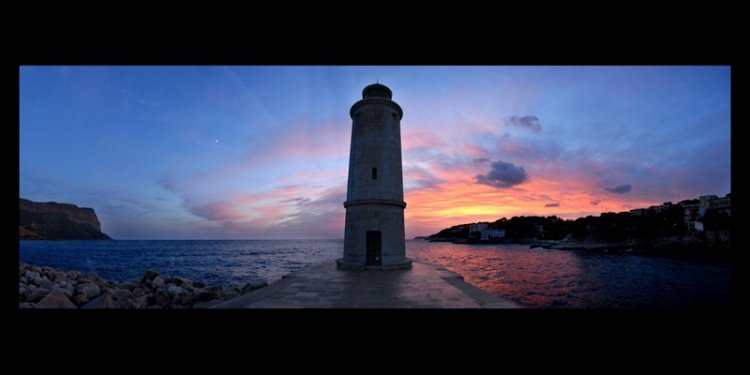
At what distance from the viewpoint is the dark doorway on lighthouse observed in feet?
37.9

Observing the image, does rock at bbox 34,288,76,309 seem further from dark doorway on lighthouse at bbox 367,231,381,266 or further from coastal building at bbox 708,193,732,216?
coastal building at bbox 708,193,732,216

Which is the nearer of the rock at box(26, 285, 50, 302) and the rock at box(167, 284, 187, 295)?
the rock at box(26, 285, 50, 302)

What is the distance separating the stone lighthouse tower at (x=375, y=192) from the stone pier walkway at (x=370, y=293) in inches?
53.1

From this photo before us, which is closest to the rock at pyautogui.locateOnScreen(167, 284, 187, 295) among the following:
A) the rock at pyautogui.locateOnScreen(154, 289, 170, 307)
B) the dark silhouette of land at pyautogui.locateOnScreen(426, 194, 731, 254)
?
the rock at pyautogui.locateOnScreen(154, 289, 170, 307)

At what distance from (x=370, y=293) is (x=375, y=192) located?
15.6ft

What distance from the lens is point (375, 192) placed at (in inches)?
451

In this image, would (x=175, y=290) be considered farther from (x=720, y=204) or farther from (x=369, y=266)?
(x=720, y=204)

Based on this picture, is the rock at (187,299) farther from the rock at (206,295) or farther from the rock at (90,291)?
the rock at (90,291)

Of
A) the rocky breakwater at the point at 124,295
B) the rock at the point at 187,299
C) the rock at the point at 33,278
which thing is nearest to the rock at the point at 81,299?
the rocky breakwater at the point at 124,295

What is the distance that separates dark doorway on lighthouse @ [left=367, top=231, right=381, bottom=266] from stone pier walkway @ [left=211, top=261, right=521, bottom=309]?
4.40 ft

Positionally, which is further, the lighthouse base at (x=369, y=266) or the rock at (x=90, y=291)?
the lighthouse base at (x=369, y=266)

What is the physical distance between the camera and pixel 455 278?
30.4 feet

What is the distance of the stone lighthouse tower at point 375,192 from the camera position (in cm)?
1139
